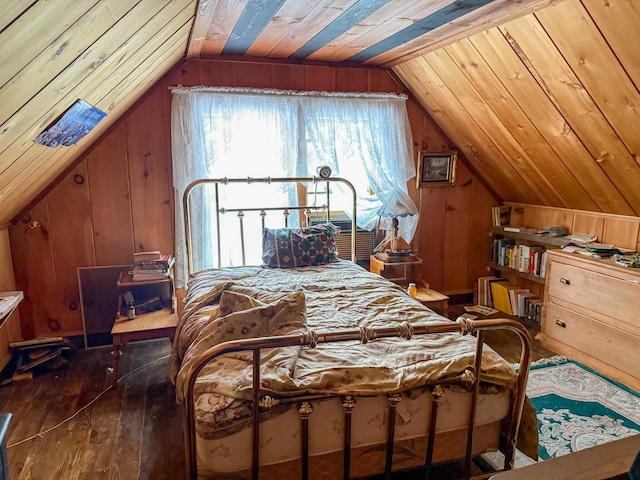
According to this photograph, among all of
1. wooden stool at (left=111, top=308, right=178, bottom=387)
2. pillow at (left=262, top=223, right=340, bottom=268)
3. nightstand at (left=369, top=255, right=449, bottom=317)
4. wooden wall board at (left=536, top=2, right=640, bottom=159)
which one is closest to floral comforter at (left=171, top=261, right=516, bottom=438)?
wooden stool at (left=111, top=308, right=178, bottom=387)

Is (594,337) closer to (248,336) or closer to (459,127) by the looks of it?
(459,127)

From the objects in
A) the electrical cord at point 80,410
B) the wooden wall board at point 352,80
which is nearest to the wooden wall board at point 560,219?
the wooden wall board at point 352,80

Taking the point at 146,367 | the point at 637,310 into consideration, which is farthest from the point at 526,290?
the point at 146,367

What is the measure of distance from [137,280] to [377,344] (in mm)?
1951

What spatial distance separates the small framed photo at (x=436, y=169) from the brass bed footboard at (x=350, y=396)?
104 inches

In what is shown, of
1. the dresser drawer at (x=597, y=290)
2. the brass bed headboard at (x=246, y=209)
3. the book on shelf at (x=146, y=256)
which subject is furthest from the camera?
the brass bed headboard at (x=246, y=209)

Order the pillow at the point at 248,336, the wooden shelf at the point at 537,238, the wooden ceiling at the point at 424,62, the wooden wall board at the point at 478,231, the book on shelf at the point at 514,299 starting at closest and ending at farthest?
the wooden ceiling at the point at 424,62 → the pillow at the point at 248,336 → the wooden shelf at the point at 537,238 → the book on shelf at the point at 514,299 → the wooden wall board at the point at 478,231

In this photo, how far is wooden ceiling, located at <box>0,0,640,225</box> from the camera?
1.37m

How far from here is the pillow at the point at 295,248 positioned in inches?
125

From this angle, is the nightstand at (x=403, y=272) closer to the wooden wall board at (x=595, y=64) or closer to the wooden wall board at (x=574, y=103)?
the wooden wall board at (x=574, y=103)

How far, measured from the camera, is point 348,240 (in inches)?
158

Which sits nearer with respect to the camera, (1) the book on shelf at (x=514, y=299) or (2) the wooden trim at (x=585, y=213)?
(2) the wooden trim at (x=585, y=213)

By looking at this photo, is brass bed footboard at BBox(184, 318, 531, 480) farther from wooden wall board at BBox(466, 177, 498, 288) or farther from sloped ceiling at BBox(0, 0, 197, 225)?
wooden wall board at BBox(466, 177, 498, 288)

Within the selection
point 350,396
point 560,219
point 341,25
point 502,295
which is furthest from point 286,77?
point 350,396
